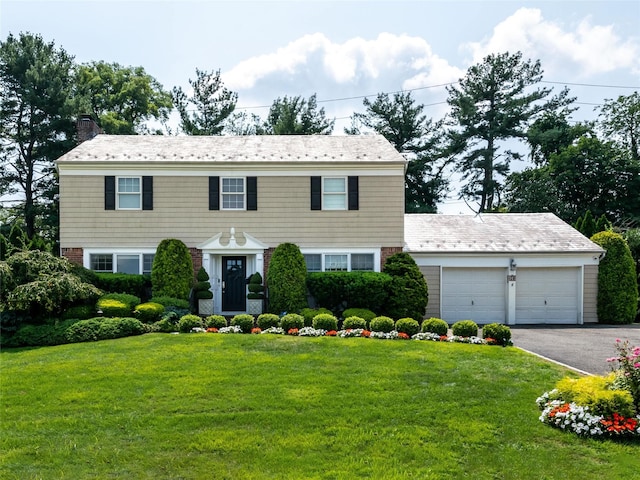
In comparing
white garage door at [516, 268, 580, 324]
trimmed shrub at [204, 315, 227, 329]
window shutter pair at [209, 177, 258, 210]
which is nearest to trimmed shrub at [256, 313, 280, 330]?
trimmed shrub at [204, 315, 227, 329]

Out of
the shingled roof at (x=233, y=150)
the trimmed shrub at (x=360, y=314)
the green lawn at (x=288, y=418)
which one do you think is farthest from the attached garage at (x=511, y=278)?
the green lawn at (x=288, y=418)

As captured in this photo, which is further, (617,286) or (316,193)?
(617,286)

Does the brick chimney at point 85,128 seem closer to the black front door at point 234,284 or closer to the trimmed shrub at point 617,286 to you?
the black front door at point 234,284

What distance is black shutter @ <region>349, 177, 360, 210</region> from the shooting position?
16356 mm

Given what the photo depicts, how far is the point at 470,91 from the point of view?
110ft

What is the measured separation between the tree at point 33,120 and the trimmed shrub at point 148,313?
18.7 meters

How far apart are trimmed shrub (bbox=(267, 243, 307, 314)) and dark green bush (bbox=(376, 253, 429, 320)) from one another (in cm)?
293

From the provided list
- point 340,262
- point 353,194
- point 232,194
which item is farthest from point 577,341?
point 232,194

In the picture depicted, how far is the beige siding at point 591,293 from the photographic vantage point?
17.0 metres

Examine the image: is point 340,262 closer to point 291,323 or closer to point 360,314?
point 360,314

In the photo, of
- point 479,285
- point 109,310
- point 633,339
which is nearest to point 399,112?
point 479,285

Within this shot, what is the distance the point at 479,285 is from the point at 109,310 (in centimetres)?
1262

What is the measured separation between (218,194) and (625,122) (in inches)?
1243

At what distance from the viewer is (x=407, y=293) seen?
49.5ft
